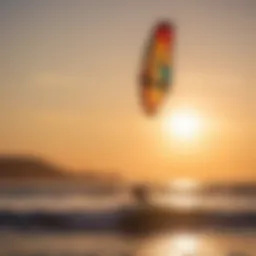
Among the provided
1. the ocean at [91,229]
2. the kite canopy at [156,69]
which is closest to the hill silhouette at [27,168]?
the ocean at [91,229]

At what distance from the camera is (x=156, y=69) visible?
162cm

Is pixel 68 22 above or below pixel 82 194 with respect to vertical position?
above

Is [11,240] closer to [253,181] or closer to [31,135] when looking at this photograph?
[31,135]

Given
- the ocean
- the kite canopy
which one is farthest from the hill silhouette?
the kite canopy

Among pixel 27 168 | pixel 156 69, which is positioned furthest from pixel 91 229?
pixel 156 69

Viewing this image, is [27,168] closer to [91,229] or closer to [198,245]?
[91,229]

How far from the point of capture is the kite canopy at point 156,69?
1623 mm

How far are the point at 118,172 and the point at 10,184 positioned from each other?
8.9 inches

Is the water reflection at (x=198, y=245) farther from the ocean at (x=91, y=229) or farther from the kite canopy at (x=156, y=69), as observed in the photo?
the kite canopy at (x=156, y=69)

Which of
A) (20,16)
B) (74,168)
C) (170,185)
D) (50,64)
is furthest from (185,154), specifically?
(20,16)

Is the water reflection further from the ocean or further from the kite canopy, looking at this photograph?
the kite canopy

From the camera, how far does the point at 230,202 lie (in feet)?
5.50

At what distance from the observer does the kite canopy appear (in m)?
1.62

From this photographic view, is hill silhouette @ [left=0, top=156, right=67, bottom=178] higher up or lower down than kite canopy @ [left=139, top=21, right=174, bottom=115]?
lower down
